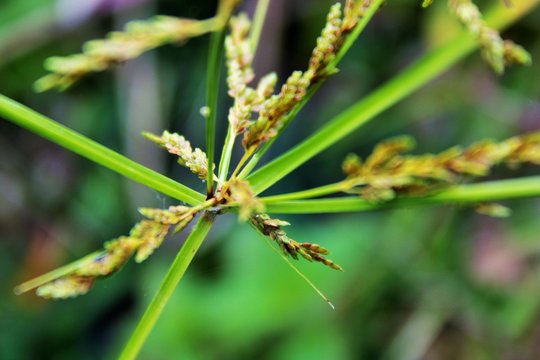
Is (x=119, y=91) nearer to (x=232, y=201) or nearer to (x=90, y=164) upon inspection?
(x=90, y=164)

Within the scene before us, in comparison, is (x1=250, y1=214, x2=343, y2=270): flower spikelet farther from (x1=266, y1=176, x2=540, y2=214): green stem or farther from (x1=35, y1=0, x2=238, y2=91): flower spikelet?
(x1=35, y1=0, x2=238, y2=91): flower spikelet

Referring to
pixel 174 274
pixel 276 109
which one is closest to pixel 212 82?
pixel 276 109

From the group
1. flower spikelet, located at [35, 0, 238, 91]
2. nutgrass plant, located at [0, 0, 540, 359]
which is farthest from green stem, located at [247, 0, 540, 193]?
flower spikelet, located at [35, 0, 238, 91]

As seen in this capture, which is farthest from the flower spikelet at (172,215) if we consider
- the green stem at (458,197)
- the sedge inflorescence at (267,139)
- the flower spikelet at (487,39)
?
the flower spikelet at (487,39)

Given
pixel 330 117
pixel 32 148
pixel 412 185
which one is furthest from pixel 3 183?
pixel 412 185

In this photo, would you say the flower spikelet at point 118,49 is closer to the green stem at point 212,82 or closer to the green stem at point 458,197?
the green stem at point 212,82
